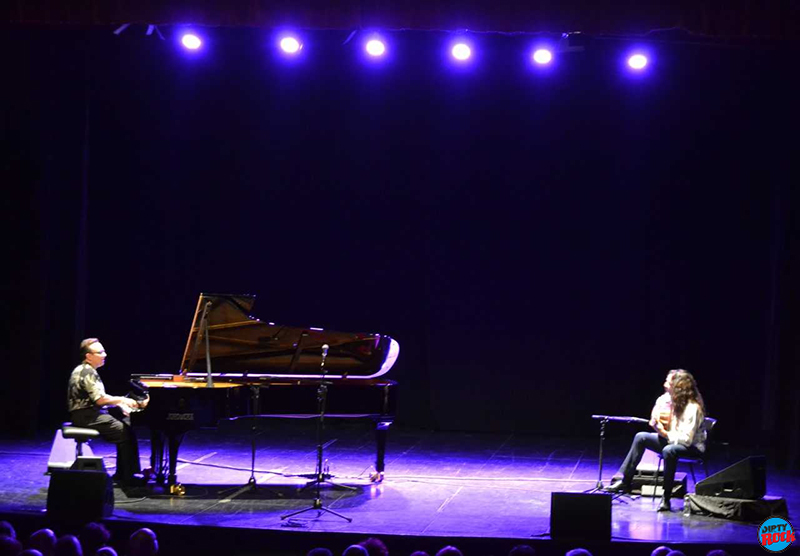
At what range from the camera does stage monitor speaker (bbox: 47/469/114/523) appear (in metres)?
7.08

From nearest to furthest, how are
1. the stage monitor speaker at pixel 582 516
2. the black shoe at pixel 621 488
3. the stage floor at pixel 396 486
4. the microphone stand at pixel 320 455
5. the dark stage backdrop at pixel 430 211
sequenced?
the stage monitor speaker at pixel 582 516 → the stage floor at pixel 396 486 → the microphone stand at pixel 320 455 → the black shoe at pixel 621 488 → the dark stage backdrop at pixel 430 211

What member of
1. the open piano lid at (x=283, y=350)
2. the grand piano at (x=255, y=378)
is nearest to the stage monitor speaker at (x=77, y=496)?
the grand piano at (x=255, y=378)

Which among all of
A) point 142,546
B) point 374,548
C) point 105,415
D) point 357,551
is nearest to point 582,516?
point 374,548

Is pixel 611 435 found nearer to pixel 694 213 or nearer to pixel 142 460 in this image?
pixel 694 213

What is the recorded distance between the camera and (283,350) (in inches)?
351

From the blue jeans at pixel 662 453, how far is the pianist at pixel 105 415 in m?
4.08

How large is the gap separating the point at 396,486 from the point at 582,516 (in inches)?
95.2

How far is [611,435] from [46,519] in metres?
6.78

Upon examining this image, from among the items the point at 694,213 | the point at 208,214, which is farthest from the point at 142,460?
the point at 694,213

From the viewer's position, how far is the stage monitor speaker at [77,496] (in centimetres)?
708

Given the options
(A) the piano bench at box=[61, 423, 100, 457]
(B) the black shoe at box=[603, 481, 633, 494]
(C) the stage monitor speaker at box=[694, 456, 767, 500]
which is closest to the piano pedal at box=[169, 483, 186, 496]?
(A) the piano bench at box=[61, 423, 100, 457]

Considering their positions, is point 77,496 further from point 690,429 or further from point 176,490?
point 690,429

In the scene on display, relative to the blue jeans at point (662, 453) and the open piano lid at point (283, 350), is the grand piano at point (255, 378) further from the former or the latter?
the blue jeans at point (662, 453)

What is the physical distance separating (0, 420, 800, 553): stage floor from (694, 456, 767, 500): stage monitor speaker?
29cm
